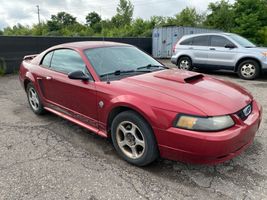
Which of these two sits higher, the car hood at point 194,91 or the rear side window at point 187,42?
the rear side window at point 187,42

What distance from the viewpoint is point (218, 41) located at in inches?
350

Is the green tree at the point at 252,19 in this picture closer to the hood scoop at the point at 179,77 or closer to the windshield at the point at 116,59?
the windshield at the point at 116,59

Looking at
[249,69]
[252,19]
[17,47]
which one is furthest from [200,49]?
[252,19]

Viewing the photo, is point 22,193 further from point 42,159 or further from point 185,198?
point 185,198

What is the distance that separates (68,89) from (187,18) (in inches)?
1178

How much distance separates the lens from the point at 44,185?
8.55 ft

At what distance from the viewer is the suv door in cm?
923

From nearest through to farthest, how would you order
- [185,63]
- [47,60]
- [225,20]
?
[47,60] < [185,63] < [225,20]

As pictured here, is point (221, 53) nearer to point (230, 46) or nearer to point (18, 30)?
point (230, 46)

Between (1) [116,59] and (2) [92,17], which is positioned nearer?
(1) [116,59]

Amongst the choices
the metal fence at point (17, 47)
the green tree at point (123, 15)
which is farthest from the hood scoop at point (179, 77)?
the green tree at point (123, 15)

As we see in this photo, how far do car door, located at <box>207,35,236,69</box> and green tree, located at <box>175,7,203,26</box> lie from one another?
22.2m

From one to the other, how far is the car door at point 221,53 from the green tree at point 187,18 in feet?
72.9

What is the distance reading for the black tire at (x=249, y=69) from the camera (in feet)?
26.8
